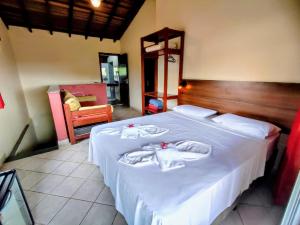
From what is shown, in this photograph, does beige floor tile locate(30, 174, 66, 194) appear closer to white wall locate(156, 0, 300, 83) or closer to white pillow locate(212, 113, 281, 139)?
white pillow locate(212, 113, 281, 139)

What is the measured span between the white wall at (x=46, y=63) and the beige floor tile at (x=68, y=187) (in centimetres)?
387

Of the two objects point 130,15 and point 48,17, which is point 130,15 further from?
point 48,17

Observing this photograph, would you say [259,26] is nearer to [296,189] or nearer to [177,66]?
[177,66]

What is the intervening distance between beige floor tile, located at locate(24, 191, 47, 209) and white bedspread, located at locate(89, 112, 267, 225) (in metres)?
0.82

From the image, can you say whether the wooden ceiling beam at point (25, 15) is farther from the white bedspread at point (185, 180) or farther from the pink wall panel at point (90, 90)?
the white bedspread at point (185, 180)

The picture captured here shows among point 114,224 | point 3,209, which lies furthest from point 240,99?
point 3,209

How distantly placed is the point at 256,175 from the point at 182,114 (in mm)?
1266

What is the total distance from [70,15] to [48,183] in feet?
13.5

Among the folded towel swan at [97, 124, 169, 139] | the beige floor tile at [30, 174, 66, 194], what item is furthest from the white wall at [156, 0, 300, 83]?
the beige floor tile at [30, 174, 66, 194]

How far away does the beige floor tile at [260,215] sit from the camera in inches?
52.5

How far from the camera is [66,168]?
6.96 ft

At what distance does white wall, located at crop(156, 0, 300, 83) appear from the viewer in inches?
60.8

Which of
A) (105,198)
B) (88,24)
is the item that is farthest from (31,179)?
(88,24)

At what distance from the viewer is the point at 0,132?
2.33 m
